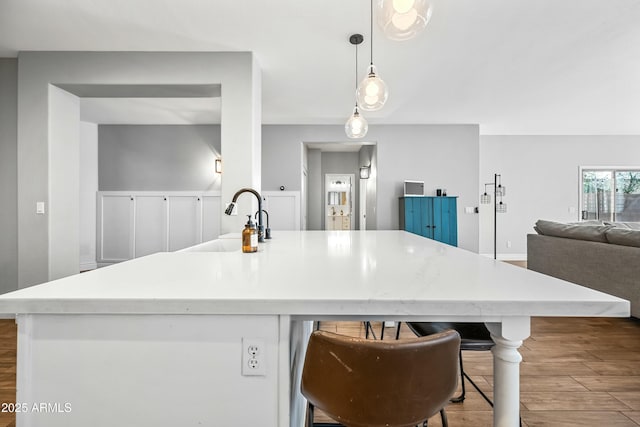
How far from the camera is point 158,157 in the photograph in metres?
5.44

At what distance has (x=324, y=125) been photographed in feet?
17.8

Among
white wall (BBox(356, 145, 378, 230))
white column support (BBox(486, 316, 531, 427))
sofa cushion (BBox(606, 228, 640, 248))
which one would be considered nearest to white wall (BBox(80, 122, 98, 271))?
white wall (BBox(356, 145, 378, 230))

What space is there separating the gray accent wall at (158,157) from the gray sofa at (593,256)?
503 cm

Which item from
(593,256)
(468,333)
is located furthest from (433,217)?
(468,333)

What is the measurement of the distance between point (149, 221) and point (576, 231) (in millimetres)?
6081

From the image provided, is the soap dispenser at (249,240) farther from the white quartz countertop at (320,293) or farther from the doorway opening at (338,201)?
the doorway opening at (338,201)

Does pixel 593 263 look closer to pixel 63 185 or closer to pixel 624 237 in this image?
pixel 624 237

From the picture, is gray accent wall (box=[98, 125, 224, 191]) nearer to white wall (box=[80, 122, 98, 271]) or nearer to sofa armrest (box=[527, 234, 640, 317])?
white wall (box=[80, 122, 98, 271])

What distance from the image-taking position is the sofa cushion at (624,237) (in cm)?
247

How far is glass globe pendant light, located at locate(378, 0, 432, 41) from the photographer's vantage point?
3.88 ft

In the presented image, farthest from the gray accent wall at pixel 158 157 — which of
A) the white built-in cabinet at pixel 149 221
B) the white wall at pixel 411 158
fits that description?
the white wall at pixel 411 158

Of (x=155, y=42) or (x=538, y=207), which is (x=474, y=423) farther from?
(x=538, y=207)

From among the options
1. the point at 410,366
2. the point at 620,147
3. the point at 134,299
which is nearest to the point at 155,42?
the point at 134,299

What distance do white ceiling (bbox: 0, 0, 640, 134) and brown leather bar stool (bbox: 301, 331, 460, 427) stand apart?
2379 mm
